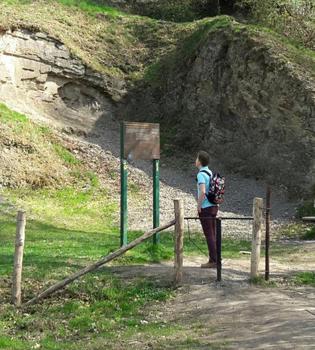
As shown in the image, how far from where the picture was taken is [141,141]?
13.3 meters

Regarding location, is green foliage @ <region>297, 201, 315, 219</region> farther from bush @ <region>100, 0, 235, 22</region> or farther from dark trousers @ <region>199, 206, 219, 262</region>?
bush @ <region>100, 0, 235, 22</region>

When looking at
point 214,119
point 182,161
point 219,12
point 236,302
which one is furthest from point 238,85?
point 236,302

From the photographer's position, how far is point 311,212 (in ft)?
68.2

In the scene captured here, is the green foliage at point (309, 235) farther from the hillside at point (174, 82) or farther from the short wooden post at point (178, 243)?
the short wooden post at point (178, 243)

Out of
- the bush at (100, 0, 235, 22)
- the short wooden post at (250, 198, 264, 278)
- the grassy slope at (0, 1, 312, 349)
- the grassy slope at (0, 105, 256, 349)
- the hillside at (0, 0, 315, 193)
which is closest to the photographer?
the grassy slope at (0, 105, 256, 349)

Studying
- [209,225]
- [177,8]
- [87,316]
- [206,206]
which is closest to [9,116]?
[206,206]

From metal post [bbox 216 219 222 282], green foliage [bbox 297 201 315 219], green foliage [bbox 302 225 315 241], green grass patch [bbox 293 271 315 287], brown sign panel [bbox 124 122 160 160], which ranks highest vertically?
brown sign panel [bbox 124 122 160 160]

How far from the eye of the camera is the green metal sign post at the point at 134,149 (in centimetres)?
1295

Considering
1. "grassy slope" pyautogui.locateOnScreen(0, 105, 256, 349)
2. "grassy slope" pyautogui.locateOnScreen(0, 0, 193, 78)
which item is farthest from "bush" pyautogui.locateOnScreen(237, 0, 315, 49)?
"grassy slope" pyautogui.locateOnScreen(0, 105, 256, 349)

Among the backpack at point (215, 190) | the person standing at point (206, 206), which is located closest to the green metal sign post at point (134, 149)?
the person standing at point (206, 206)

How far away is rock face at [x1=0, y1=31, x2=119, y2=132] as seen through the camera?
91.2 ft

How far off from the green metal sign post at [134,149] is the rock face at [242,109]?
38.7ft

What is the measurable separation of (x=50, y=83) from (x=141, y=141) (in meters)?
16.8

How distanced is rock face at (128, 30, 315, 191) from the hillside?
0.04m
